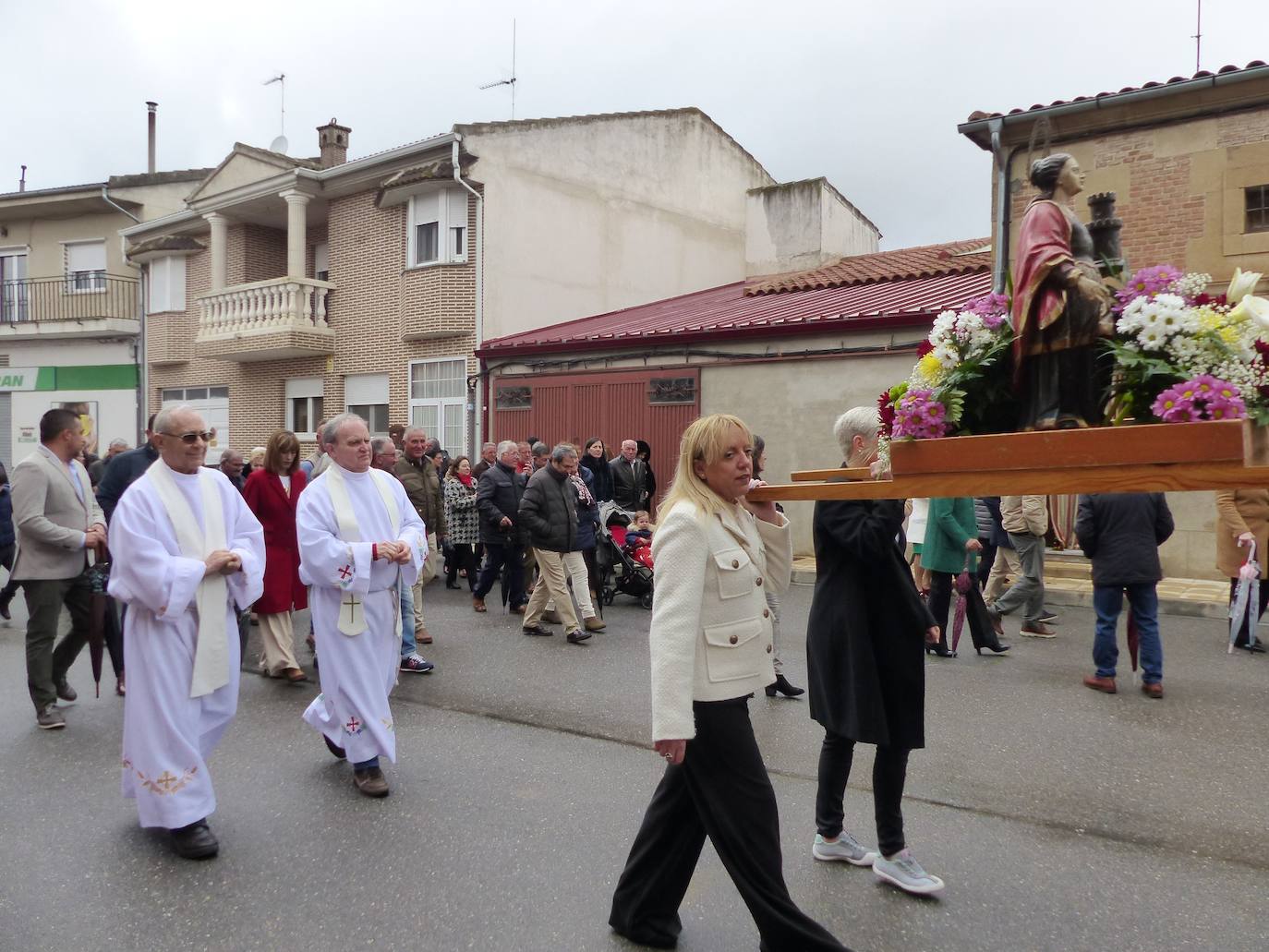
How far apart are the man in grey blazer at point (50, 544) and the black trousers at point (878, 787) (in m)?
4.86

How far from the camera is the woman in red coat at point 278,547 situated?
754 cm

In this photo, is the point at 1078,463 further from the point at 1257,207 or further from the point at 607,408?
the point at 607,408

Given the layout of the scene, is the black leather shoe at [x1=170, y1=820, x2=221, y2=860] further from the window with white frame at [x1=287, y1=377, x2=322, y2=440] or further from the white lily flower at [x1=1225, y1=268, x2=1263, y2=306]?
the window with white frame at [x1=287, y1=377, x2=322, y2=440]

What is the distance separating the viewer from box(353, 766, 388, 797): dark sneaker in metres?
4.90

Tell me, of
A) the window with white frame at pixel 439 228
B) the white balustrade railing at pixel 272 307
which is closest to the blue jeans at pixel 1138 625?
the window with white frame at pixel 439 228

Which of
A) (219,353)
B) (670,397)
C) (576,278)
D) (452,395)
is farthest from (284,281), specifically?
(670,397)

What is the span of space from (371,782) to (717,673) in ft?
8.47

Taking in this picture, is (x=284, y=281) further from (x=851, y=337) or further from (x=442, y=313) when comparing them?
(x=851, y=337)

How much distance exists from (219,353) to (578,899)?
805 inches

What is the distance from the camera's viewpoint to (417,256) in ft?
61.6

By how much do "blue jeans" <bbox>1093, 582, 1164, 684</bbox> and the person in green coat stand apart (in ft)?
3.46

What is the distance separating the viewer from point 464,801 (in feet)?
15.9

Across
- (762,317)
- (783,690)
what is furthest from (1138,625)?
(762,317)

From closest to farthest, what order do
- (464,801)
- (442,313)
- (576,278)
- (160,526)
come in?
(160,526), (464,801), (442,313), (576,278)
